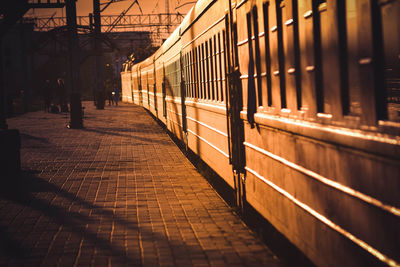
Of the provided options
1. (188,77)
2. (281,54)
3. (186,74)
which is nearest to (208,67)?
(188,77)

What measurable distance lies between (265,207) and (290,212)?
1.06m

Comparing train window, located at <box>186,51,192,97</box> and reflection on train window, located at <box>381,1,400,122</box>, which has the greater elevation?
train window, located at <box>186,51,192,97</box>

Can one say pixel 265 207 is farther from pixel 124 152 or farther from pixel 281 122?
pixel 124 152

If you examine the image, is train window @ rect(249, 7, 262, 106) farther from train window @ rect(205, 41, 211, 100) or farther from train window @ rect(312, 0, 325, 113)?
train window @ rect(205, 41, 211, 100)

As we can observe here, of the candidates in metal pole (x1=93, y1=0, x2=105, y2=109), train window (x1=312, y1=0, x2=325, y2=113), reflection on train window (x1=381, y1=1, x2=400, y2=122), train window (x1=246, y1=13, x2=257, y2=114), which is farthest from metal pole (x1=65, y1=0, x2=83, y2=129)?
reflection on train window (x1=381, y1=1, x2=400, y2=122)

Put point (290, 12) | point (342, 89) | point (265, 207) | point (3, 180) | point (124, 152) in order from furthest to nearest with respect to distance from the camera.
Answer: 1. point (124, 152)
2. point (3, 180)
3. point (265, 207)
4. point (290, 12)
5. point (342, 89)

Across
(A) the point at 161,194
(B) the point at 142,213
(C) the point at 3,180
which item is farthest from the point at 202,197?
(C) the point at 3,180

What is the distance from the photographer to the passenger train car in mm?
3193

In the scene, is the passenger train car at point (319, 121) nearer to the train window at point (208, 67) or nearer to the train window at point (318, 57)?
the train window at point (318, 57)

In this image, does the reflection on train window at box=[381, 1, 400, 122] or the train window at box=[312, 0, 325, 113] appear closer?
the reflection on train window at box=[381, 1, 400, 122]

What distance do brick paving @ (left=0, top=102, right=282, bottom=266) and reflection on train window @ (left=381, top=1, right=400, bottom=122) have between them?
2700mm

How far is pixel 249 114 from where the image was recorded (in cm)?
675

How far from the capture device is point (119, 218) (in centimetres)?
777

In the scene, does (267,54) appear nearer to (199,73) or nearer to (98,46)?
(199,73)
